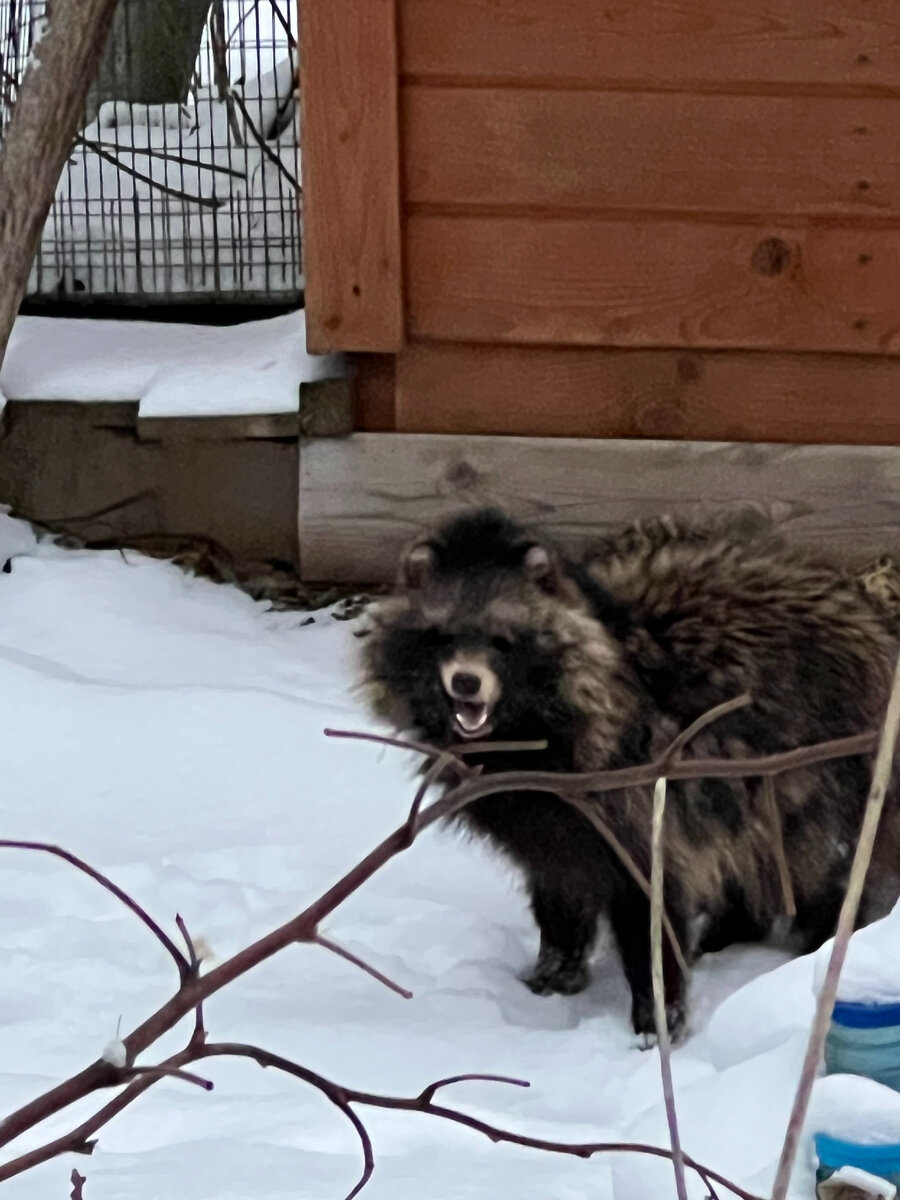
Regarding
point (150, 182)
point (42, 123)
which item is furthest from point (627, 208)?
point (150, 182)

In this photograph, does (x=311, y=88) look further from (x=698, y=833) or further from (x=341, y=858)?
(x=698, y=833)

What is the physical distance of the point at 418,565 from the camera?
11.1ft

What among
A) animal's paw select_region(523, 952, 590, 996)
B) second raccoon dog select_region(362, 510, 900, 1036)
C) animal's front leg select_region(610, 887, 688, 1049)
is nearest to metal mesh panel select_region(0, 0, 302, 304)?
second raccoon dog select_region(362, 510, 900, 1036)

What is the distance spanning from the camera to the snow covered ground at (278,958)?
266cm

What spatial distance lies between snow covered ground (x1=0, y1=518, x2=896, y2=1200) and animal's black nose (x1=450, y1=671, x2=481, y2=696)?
73 cm

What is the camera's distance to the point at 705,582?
3.62 meters

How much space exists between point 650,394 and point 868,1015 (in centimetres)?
334

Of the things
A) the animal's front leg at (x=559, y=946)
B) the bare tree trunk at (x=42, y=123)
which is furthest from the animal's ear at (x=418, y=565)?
the bare tree trunk at (x=42, y=123)

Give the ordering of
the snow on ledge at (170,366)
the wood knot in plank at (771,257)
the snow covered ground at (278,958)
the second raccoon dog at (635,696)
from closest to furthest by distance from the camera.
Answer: the snow covered ground at (278,958), the second raccoon dog at (635,696), the wood knot in plank at (771,257), the snow on ledge at (170,366)

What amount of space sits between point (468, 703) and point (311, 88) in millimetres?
2695

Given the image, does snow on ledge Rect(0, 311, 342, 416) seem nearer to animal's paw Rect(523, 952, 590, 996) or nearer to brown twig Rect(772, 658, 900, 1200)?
animal's paw Rect(523, 952, 590, 996)

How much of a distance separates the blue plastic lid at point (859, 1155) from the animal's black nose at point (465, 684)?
115 centimetres

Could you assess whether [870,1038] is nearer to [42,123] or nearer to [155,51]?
[42,123]

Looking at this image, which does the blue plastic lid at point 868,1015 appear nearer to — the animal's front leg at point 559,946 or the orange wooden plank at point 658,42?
the animal's front leg at point 559,946
